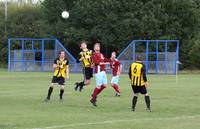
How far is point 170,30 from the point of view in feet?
205

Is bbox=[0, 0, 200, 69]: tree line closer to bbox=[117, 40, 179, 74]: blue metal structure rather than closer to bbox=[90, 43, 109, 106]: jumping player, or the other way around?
bbox=[117, 40, 179, 74]: blue metal structure

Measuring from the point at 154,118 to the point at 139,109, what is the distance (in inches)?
101

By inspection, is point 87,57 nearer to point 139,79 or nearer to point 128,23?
point 139,79

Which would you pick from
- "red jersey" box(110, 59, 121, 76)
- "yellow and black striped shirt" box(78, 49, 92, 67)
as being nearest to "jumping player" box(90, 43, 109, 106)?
"yellow and black striped shirt" box(78, 49, 92, 67)

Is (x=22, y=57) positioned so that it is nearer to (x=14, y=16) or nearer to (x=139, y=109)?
(x=14, y=16)

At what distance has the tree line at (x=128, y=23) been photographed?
61.6 m

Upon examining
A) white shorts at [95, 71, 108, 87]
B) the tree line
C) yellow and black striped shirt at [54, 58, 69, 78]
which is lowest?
white shorts at [95, 71, 108, 87]

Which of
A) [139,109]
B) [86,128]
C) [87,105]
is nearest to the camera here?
[86,128]

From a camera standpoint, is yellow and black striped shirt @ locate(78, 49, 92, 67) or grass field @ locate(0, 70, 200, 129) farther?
yellow and black striped shirt @ locate(78, 49, 92, 67)

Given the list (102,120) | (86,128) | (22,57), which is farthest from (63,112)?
(22,57)

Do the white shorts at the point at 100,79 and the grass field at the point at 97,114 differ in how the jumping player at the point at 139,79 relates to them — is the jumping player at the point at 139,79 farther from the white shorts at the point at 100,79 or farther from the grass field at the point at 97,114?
the white shorts at the point at 100,79

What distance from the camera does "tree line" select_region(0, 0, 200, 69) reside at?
61.6 metres

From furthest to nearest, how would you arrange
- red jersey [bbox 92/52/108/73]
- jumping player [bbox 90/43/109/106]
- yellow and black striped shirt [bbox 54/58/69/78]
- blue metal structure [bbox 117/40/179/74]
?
1. blue metal structure [bbox 117/40/179/74]
2. yellow and black striped shirt [bbox 54/58/69/78]
3. red jersey [bbox 92/52/108/73]
4. jumping player [bbox 90/43/109/106]

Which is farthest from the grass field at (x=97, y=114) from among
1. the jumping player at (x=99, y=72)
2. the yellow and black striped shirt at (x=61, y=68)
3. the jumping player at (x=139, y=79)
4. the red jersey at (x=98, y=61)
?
the red jersey at (x=98, y=61)
